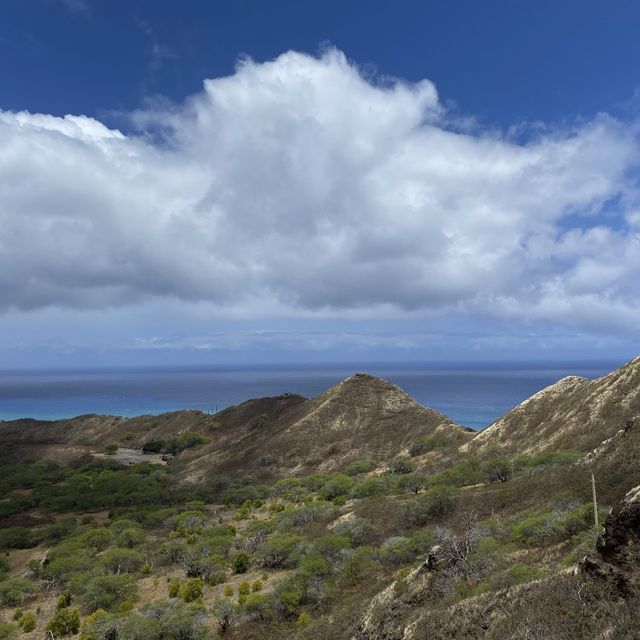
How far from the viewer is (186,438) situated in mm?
101625

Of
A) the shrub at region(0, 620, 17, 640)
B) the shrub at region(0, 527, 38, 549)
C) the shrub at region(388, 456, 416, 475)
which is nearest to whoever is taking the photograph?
the shrub at region(0, 620, 17, 640)

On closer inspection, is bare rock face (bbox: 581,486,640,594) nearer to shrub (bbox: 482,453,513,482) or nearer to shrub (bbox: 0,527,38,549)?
shrub (bbox: 482,453,513,482)

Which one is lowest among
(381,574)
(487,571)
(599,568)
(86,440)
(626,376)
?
(86,440)

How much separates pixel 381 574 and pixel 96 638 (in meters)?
14.9

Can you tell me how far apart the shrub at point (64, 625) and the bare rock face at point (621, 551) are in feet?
88.1

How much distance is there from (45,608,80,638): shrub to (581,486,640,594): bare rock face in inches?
1058

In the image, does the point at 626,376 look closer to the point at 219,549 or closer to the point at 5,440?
the point at 219,549

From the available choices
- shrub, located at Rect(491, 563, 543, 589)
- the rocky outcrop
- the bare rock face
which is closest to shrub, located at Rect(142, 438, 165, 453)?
the rocky outcrop

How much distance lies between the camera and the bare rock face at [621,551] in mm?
12977

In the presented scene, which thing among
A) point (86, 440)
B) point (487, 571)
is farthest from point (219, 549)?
point (86, 440)

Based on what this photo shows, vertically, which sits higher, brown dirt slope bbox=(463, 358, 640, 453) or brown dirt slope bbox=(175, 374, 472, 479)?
brown dirt slope bbox=(463, 358, 640, 453)

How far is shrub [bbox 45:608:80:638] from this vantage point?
26.0m

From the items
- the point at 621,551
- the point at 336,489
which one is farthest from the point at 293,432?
the point at 621,551

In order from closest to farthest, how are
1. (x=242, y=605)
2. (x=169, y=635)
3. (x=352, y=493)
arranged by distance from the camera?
(x=169, y=635), (x=242, y=605), (x=352, y=493)
